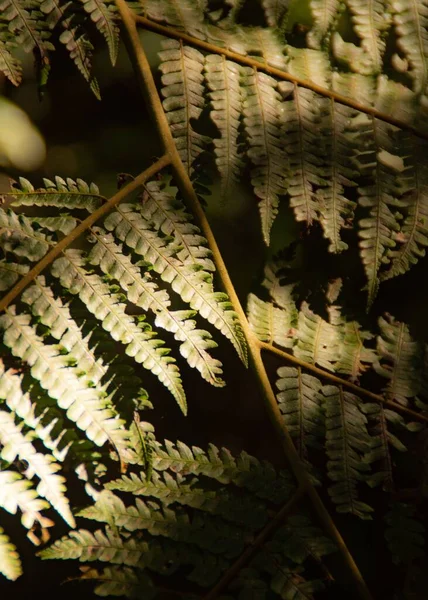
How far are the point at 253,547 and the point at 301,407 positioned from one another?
→ 326mm

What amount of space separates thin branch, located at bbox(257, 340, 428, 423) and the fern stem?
51mm

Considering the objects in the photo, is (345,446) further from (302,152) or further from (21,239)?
(21,239)

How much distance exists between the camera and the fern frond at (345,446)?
121 centimetres

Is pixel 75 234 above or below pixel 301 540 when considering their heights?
above

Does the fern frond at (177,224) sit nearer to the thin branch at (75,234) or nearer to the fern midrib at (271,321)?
the thin branch at (75,234)

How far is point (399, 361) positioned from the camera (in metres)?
1.38

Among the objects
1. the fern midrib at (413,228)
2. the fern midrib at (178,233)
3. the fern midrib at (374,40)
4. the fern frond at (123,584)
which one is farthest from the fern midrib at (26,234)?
the fern midrib at (374,40)

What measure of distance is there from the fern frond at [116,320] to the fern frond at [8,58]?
0.44 meters

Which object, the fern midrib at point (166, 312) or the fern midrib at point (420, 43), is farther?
the fern midrib at point (420, 43)

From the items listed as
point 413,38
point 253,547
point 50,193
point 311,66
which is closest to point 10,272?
point 50,193

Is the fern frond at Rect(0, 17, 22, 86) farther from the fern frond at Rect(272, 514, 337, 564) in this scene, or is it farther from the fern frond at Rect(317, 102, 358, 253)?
the fern frond at Rect(272, 514, 337, 564)

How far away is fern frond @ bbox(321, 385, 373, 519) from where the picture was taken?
1213 mm

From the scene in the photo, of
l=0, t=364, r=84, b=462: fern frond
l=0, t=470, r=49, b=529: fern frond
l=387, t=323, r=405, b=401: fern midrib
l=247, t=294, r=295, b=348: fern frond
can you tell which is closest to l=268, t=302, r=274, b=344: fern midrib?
l=247, t=294, r=295, b=348: fern frond

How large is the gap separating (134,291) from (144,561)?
54 centimetres
